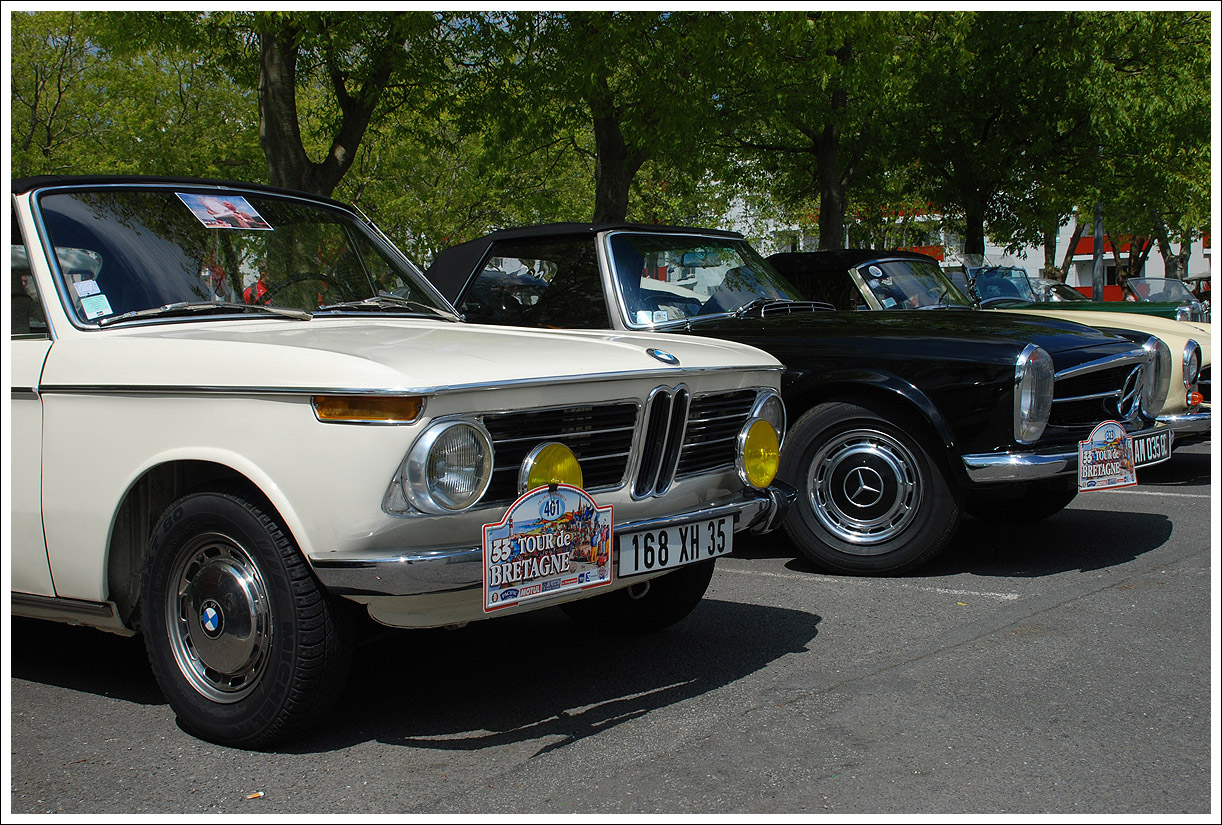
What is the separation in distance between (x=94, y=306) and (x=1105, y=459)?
4649 mm

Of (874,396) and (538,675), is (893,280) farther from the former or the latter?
(538,675)

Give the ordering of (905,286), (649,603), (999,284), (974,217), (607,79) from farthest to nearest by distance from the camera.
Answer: (974,217), (607,79), (999,284), (905,286), (649,603)

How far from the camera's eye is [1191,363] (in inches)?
Result: 311

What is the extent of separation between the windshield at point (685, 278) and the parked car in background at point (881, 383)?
1cm

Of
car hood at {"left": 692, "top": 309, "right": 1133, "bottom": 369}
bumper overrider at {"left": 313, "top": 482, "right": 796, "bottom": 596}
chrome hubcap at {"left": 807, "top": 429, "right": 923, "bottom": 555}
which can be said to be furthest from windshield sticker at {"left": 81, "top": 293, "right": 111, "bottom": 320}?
chrome hubcap at {"left": 807, "top": 429, "right": 923, "bottom": 555}

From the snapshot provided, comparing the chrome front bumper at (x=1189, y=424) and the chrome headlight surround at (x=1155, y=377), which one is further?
the chrome front bumper at (x=1189, y=424)

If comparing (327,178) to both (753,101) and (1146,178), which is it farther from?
(1146,178)

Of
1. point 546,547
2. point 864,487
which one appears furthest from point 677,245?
point 546,547

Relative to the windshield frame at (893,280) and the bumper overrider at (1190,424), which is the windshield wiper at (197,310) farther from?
the bumper overrider at (1190,424)

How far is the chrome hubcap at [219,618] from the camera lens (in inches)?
137

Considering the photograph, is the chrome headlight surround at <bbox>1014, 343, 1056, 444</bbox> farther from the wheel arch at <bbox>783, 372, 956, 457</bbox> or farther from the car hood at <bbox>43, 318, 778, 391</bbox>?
the car hood at <bbox>43, 318, 778, 391</bbox>

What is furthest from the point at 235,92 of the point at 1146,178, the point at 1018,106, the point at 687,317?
the point at 687,317

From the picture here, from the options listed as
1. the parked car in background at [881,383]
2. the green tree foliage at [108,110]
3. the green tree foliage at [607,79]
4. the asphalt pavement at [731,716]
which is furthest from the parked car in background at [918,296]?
the green tree foliage at [108,110]

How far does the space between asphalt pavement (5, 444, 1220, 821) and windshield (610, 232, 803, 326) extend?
1685 millimetres
